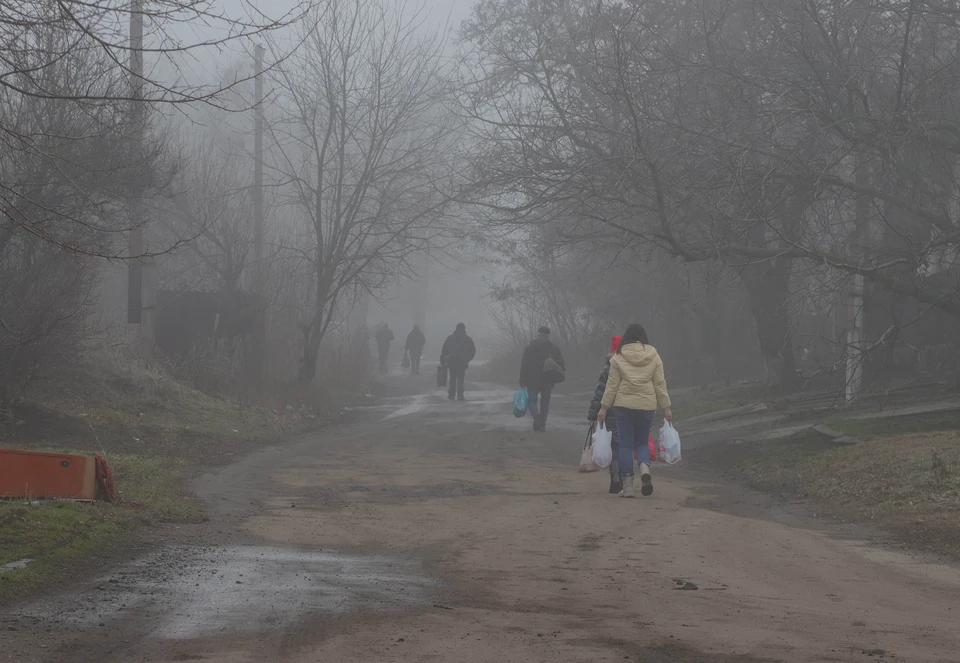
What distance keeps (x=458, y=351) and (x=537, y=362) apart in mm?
8226

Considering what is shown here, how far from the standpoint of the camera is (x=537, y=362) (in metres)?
20.0

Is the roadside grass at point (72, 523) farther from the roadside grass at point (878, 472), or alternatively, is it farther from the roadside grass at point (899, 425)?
the roadside grass at point (899, 425)

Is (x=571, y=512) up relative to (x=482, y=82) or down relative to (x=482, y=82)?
down

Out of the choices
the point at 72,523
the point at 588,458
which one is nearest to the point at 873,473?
the point at 588,458

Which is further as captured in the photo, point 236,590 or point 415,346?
point 415,346

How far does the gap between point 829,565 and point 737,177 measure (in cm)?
716

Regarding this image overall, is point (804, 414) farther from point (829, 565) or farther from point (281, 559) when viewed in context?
point (281, 559)

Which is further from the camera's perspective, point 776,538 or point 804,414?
Answer: point 804,414

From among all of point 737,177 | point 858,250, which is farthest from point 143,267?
point 858,250

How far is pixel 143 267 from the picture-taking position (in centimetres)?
1975

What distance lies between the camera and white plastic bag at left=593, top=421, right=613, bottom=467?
39.5 feet

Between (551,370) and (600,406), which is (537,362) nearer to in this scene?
(551,370)

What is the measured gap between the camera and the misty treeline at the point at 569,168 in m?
14.0

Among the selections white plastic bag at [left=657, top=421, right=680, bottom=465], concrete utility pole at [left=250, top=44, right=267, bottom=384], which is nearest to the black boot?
white plastic bag at [left=657, top=421, right=680, bottom=465]
